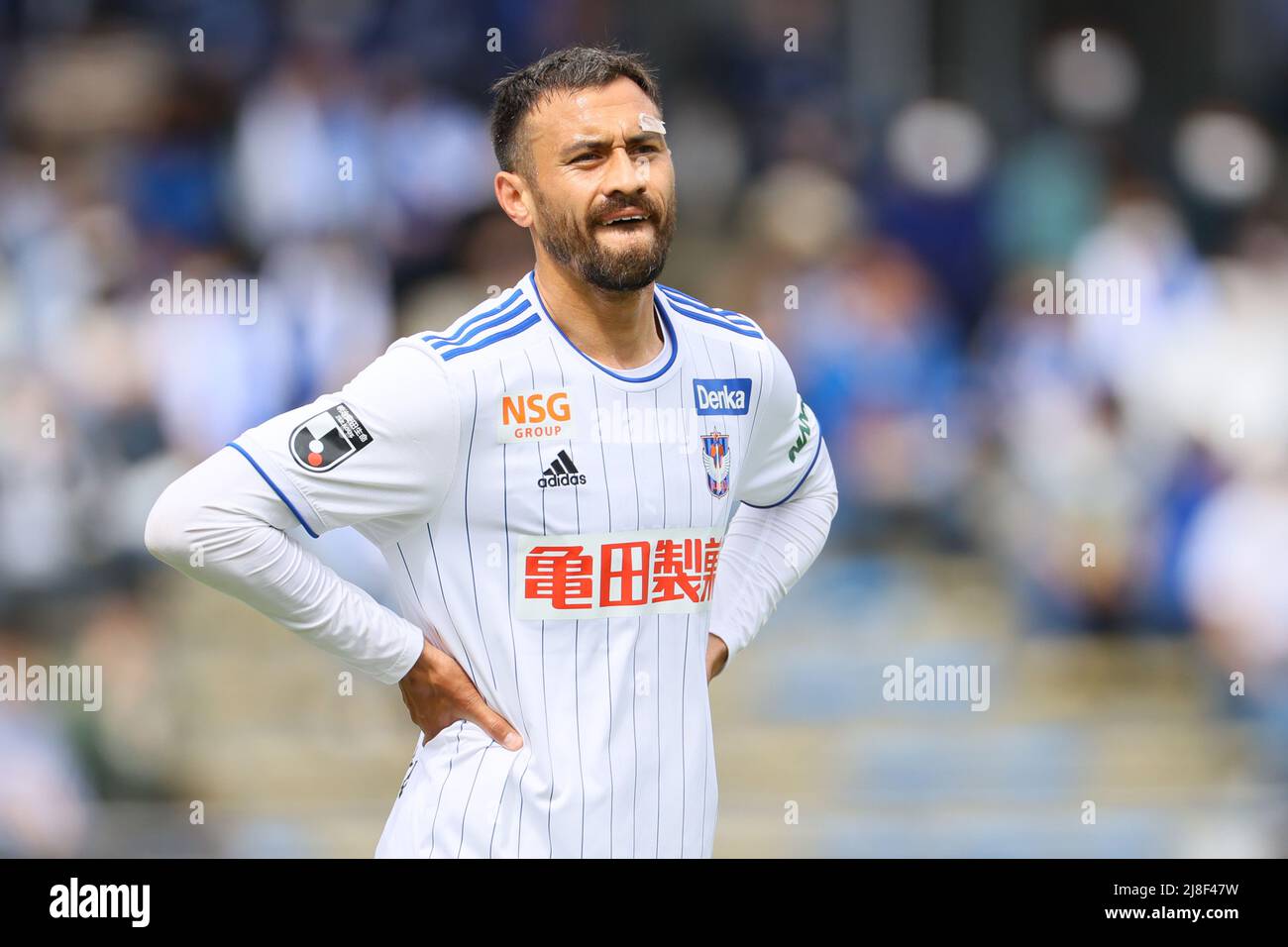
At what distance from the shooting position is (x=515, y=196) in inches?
114

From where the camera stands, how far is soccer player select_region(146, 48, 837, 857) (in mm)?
2627

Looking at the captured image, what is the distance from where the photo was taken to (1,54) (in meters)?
7.59

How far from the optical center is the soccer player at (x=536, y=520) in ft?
8.62

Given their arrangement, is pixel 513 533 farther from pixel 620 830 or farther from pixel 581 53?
pixel 581 53

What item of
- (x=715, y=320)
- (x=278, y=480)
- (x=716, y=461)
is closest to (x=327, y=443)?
(x=278, y=480)

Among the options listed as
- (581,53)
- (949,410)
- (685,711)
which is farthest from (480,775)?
(949,410)

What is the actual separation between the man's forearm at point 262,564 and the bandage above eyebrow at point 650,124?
907mm

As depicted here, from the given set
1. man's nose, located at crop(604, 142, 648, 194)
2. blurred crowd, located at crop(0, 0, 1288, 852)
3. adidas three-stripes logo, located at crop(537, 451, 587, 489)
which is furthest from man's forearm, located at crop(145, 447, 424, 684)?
blurred crowd, located at crop(0, 0, 1288, 852)

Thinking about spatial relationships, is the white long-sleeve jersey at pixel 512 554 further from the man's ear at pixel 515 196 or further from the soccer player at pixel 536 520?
the man's ear at pixel 515 196

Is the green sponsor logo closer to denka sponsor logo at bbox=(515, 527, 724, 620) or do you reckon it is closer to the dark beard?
denka sponsor logo at bbox=(515, 527, 724, 620)

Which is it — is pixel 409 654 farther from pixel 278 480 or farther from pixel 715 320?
pixel 715 320

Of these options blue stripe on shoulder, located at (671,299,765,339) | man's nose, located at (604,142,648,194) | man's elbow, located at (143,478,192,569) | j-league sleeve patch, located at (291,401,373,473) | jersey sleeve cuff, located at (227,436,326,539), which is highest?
man's nose, located at (604,142,648,194)

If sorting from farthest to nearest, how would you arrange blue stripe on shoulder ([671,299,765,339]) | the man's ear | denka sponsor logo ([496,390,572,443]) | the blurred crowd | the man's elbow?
the blurred crowd → blue stripe on shoulder ([671,299,765,339]) → the man's ear → denka sponsor logo ([496,390,572,443]) → the man's elbow

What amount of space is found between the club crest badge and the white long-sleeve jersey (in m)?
0.01
